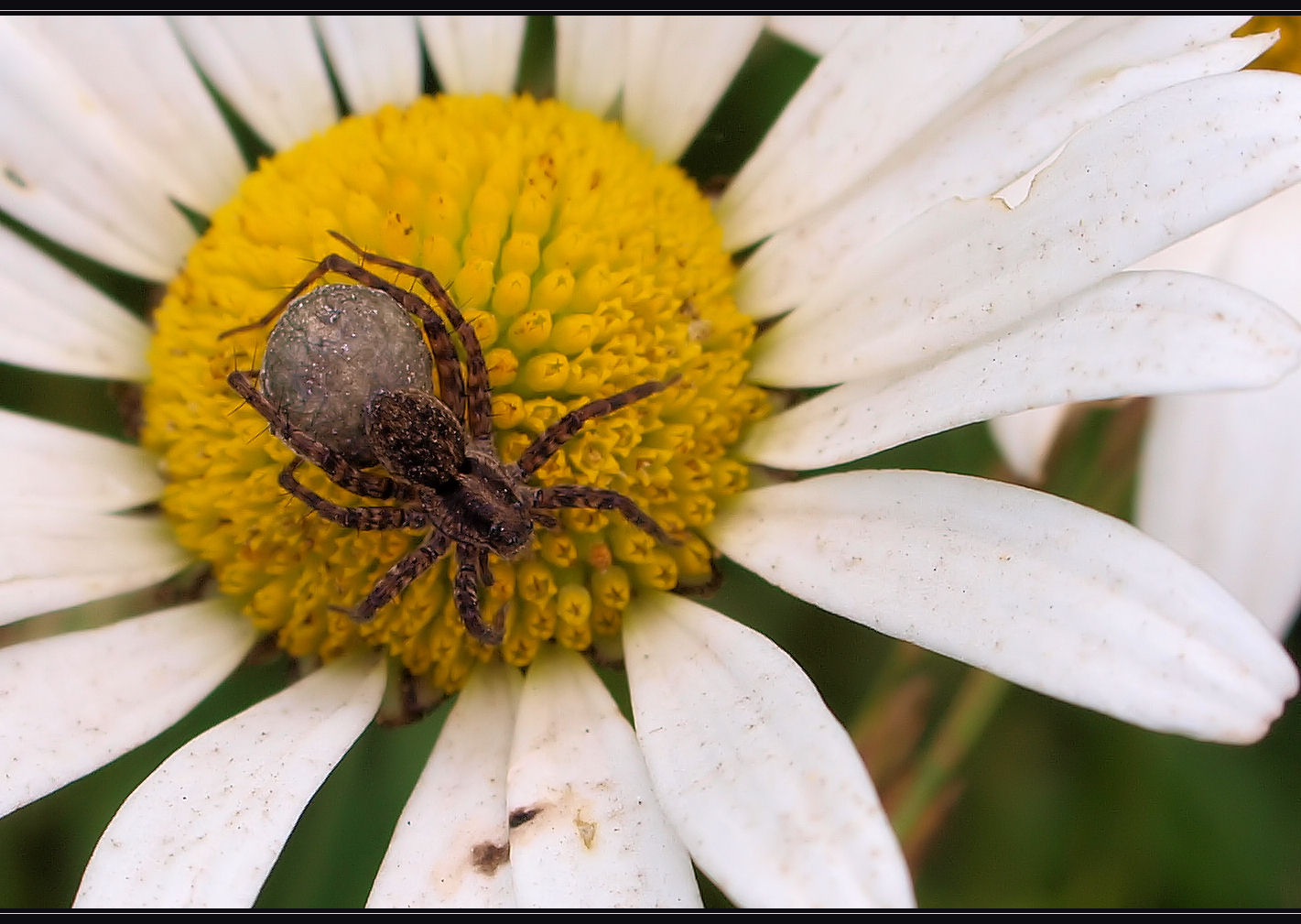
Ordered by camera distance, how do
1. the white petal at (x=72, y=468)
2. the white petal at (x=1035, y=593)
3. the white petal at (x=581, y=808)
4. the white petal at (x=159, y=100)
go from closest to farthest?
1. the white petal at (x=1035, y=593)
2. the white petal at (x=581, y=808)
3. the white petal at (x=72, y=468)
4. the white petal at (x=159, y=100)

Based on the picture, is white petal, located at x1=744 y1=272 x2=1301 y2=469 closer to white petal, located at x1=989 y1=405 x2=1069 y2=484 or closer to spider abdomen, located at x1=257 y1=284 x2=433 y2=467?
white petal, located at x1=989 y1=405 x2=1069 y2=484

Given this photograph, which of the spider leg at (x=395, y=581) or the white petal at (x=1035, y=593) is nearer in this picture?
the white petal at (x=1035, y=593)

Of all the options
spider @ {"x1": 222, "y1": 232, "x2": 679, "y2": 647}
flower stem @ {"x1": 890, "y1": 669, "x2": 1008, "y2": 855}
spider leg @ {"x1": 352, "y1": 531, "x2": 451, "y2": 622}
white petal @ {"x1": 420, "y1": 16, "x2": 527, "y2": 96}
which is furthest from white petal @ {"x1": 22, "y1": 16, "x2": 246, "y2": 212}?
flower stem @ {"x1": 890, "y1": 669, "x2": 1008, "y2": 855}

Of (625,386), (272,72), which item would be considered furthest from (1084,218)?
(272,72)

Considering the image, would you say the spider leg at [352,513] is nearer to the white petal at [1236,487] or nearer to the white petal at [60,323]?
the white petal at [60,323]

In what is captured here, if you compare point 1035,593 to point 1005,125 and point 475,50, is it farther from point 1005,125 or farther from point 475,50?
point 475,50

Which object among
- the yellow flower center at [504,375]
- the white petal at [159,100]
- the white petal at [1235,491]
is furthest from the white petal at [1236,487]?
the white petal at [159,100]

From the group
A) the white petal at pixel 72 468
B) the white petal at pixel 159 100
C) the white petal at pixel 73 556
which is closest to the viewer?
the white petal at pixel 73 556
